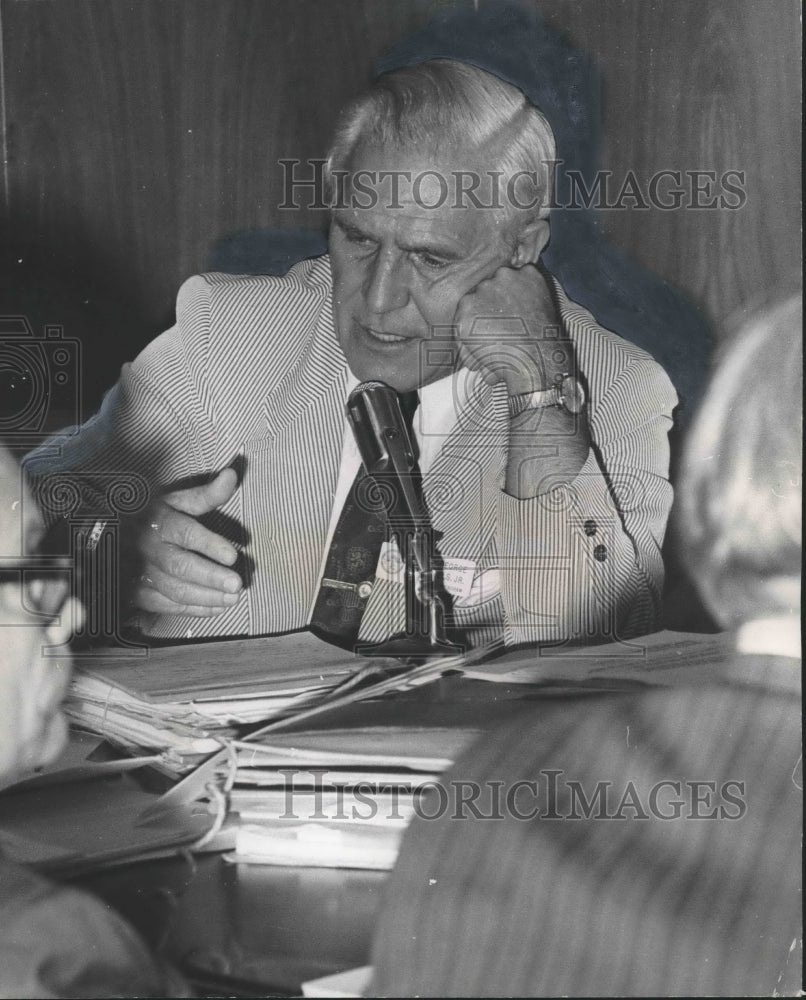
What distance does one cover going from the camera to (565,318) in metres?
1.72

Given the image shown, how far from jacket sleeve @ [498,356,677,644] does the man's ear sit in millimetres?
211

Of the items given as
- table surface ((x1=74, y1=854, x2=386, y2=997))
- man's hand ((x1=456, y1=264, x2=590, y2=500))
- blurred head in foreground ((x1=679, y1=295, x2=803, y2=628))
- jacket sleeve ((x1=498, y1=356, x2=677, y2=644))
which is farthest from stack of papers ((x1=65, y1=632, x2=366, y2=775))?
blurred head in foreground ((x1=679, y1=295, x2=803, y2=628))

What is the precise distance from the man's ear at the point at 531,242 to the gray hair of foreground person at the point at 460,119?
0.04 metres

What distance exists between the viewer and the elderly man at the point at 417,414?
5.58 feet

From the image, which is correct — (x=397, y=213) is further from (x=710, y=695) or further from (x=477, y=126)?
(x=710, y=695)

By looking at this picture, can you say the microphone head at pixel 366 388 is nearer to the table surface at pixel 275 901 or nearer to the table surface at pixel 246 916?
the table surface at pixel 275 901

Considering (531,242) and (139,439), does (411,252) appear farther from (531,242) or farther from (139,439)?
(139,439)

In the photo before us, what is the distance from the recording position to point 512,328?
5.64 ft

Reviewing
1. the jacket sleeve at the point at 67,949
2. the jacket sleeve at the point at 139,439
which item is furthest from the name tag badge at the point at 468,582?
the jacket sleeve at the point at 67,949

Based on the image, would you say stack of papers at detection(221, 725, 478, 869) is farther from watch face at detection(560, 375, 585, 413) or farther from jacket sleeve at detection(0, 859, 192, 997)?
watch face at detection(560, 375, 585, 413)

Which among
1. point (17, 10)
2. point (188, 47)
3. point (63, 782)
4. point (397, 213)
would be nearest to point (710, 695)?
point (397, 213)

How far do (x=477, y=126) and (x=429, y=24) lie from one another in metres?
0.16

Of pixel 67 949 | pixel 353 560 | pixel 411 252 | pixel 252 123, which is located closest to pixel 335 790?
pixel 353 560

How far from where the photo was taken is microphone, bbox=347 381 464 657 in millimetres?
1732
